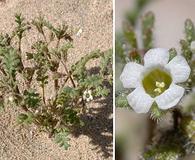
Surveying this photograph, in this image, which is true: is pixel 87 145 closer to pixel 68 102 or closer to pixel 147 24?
pixel 68 102

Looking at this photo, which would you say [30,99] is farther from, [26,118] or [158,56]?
[158,56]

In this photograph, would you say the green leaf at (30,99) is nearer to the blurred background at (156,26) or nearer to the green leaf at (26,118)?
the green leaf at (26,118)

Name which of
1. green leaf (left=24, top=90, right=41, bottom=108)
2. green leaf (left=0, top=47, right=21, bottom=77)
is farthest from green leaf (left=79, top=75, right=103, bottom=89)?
green leaf (left=0, top=47, right=21, bottom=77)

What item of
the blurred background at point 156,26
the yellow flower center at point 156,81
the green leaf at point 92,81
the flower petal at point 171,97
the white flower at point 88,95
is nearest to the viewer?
the flower petal at point 171,97

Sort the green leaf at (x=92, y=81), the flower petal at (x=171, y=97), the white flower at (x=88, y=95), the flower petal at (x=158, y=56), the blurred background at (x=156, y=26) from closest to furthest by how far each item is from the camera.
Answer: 1. the flower petal at (x=171, y=97)
2. the flower petal at (x=158, y=56)
3. the green leaf at (x=92, y=81)
4. the white flower at (x=88, y=95)
5. the blurred background at (x=156, y=26)

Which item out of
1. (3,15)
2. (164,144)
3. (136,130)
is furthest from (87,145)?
(3,15)

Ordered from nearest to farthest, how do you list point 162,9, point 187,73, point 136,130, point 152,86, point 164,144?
point 187,73
point 152,86
point 164,144
point 136,130
point 162,9

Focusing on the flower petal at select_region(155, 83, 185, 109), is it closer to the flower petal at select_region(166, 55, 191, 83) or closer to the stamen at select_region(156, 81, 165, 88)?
Answer: the flower petal at select_region(166, 55, 191, 83)

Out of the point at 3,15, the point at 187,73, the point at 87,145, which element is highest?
the point at 3,15

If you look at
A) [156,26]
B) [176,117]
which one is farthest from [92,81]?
[156,26]

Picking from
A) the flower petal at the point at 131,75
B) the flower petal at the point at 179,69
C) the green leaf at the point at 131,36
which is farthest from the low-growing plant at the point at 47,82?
the flower petal at the point at 179,69
